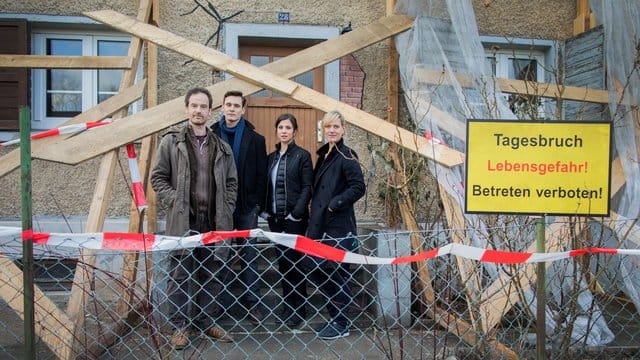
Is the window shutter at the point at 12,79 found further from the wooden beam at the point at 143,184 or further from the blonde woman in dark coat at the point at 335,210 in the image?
the blonde woman in dark coat at the point at 335,210

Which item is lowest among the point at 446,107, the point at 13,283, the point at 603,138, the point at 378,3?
the point at 13,283

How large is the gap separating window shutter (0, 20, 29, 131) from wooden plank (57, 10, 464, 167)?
1708 mm

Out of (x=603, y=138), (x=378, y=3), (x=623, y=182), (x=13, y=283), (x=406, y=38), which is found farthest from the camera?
(x=378, y=3)

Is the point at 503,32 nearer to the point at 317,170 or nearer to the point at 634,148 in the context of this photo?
the point at 634,148

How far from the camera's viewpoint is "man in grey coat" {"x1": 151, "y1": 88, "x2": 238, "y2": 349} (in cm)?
389

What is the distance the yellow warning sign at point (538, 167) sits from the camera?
255 centimetres

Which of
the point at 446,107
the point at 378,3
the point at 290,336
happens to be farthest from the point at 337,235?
the point at 378,3

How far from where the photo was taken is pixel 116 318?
414 cm

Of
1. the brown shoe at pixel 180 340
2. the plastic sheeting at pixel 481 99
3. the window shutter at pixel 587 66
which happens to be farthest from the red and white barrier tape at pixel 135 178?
the window shutter at pixel 587 66

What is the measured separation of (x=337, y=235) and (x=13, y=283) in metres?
2.21

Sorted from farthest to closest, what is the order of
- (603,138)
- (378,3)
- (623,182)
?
1. (378,3)
2. (623,182)
3. (603,138)

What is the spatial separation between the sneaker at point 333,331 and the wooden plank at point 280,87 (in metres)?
1.47

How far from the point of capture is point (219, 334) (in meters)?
4.07

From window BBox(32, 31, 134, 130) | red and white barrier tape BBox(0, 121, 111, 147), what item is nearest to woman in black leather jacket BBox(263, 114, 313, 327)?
red and white barrier tape BBox(0, 121, 111, 147)
